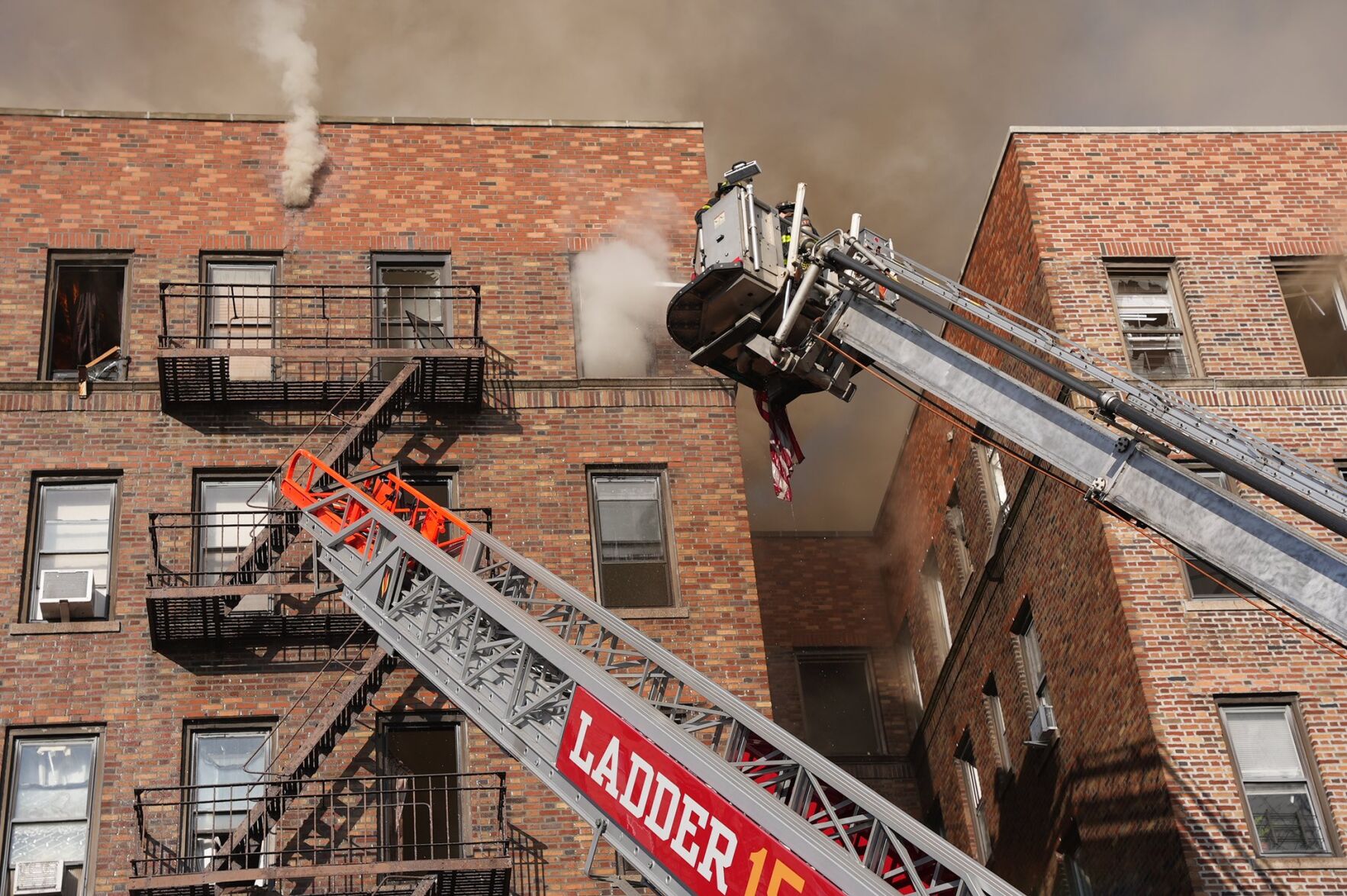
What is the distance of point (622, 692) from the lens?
14047 millimetres

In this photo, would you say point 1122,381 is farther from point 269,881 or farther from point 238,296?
point 238,296

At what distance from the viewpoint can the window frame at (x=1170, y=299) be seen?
2241 cm

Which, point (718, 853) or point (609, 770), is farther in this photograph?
point (609, 770)

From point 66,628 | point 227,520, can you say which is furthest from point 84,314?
point 66,628

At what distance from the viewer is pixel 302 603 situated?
20547mm

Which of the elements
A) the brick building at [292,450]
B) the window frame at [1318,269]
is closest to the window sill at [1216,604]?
the window frame at [1318,269]

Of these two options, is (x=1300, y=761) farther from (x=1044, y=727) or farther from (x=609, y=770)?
(x=609, y=770)

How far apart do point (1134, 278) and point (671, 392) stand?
624 centimetres

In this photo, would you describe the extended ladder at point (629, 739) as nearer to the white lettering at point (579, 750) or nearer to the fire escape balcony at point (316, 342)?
the white lettering at point (579, 750)

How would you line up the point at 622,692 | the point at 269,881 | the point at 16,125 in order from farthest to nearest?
the point at 16,125
the point at 269,881
the point at 622,692

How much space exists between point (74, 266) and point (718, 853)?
44.4 ft

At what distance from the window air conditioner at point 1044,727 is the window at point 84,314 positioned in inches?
493

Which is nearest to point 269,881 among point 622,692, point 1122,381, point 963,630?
point 622,692

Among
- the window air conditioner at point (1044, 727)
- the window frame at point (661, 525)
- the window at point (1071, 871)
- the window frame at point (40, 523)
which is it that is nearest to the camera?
the window frame at point (40, 523)
